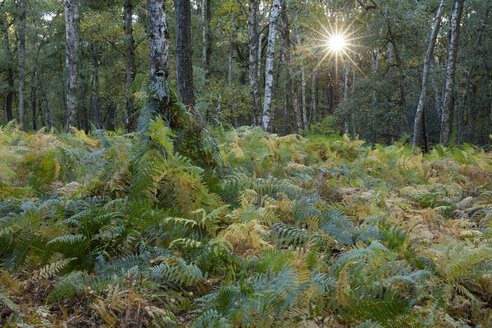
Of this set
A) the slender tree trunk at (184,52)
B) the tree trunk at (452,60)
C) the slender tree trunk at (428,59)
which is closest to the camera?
the slender tree trunk at (184,52)

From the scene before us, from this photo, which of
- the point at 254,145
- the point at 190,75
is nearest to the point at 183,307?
the point at 254,145

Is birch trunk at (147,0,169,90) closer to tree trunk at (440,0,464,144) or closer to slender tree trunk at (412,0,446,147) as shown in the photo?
slender tree trunk at (412,0,446,147)

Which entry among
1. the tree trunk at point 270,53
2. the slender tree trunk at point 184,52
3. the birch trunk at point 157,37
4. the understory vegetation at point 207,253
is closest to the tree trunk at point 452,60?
the tree trunk at point 270,53

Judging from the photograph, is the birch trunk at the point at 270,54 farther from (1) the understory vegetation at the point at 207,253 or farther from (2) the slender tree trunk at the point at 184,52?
(1) the understory vegetation at the point at 207,253

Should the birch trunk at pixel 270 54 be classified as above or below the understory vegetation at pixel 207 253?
above

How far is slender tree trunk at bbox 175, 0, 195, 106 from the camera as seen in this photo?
22.2 feet

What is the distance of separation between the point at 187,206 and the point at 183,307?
980 millimetres

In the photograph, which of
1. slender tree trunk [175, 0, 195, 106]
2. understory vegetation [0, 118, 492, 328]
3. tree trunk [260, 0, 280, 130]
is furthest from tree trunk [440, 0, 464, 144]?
understory vegetation [0, 118, 492, 328]

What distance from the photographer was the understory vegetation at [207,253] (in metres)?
1.67

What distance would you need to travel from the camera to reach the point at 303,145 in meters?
6.49

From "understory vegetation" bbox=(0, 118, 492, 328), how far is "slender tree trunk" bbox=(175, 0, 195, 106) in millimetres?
3458

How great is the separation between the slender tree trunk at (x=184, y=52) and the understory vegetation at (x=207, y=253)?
3.46 m

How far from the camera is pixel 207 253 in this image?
2.14 meters

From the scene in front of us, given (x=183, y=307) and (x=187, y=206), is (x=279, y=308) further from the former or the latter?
(x=187, y=206)
